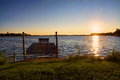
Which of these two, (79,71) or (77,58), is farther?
(77,58)

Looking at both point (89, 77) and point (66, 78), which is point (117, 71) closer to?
point (89, 77)

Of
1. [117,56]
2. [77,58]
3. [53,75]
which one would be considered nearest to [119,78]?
[53,75]

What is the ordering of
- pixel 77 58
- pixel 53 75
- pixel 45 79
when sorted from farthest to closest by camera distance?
pixel 77 58 < pixel 53 75 < pixel 45 79

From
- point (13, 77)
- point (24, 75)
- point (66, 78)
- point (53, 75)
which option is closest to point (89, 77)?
point (66, 78)

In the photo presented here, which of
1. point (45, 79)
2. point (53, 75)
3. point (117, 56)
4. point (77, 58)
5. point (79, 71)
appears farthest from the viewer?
point (77, 58)

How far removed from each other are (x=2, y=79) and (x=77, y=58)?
6688 millimetres

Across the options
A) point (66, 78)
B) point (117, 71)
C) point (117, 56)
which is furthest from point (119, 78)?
point (117, 56)

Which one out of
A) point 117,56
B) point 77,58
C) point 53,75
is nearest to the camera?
point 53,75

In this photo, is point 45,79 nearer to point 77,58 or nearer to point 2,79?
point 2,79

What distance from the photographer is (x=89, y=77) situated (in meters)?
6.42

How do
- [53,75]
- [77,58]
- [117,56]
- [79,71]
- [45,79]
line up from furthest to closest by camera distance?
[77,58], [117,56], [79,71], [53,75], [45,79]

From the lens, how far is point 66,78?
634 centimetres

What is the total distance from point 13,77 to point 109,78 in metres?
4.82

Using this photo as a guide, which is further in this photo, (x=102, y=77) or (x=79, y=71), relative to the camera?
(x=79, y=71)
